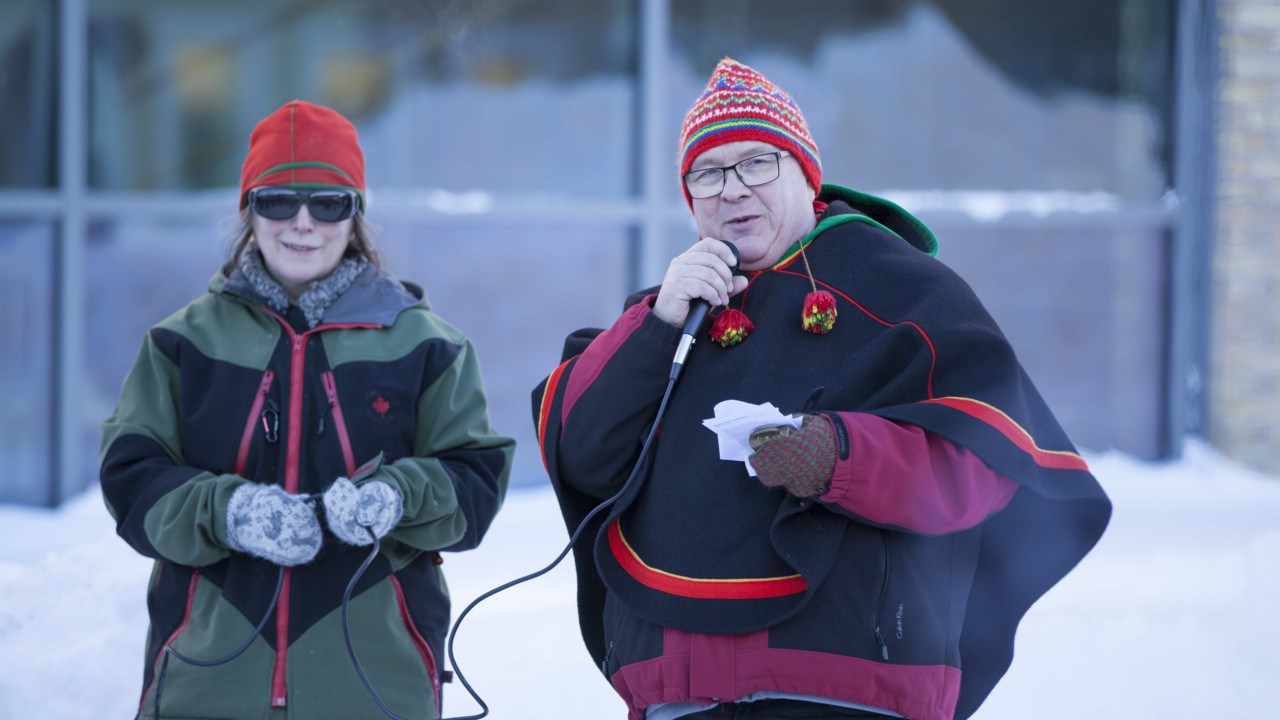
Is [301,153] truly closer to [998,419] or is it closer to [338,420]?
[338,420]

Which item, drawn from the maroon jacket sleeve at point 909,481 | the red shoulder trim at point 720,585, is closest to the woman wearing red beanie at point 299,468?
the red shoulder trim at point 720,585

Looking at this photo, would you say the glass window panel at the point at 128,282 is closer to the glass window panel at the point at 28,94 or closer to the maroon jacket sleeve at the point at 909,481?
the glass window panel at the point at 28,94

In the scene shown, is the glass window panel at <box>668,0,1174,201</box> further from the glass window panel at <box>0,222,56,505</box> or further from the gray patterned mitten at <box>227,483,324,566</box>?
the gray patterned mitten at <box>227,483,324,566</box>

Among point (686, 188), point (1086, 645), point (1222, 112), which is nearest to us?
point (686, 188)

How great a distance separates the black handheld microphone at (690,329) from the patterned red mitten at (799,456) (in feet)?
0.81

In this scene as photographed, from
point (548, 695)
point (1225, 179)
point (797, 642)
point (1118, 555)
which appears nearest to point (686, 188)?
point (797, 642)

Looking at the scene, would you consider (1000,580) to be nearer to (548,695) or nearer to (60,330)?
(548,695)

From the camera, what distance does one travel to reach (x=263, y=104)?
6.11 meters

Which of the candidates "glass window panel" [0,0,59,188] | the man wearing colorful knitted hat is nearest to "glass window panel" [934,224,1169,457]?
"glass window panel" [0,0,59,188]

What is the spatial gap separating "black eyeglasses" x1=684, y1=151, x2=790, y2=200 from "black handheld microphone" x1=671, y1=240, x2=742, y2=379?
154 millimetres

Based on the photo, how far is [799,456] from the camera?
1.86m

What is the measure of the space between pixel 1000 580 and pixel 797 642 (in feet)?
1.59

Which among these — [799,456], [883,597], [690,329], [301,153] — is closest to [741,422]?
[799,456]

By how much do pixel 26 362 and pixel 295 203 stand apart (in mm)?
3991
